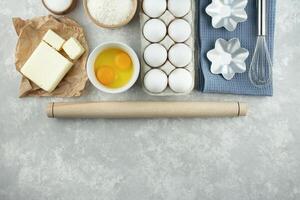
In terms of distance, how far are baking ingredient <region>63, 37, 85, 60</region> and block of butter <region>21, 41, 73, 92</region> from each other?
0.01m

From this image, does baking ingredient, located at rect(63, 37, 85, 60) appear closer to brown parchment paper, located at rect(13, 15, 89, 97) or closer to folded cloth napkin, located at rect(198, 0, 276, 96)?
brown parchment paper, located at rect(13, 15, 89, 97)

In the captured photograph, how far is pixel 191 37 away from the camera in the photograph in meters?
0.66

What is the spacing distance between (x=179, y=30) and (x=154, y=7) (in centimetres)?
5

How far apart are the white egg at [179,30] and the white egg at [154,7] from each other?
27 millimetres

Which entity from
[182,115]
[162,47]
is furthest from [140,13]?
[182,115]

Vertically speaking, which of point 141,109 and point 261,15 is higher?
point 261,15

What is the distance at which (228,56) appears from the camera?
0.67 m

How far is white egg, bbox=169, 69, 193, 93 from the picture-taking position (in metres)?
0.63

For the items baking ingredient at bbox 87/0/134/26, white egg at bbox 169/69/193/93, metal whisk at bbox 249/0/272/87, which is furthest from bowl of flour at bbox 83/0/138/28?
metal whisk at bbox 249/0/272/87

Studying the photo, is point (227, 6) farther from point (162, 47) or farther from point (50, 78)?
point (50, 78)

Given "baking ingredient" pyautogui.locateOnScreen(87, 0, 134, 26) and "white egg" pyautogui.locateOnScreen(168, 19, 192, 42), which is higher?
"baking ingredient" pyautogui.locateOnScreen(87, 0, 134, 26)

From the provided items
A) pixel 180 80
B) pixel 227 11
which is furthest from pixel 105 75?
pixel 227 11

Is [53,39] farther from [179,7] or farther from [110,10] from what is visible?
[179,7]

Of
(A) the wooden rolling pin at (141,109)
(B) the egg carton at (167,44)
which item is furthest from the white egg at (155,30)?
(A) the wooden rolling pin at (141,109)
